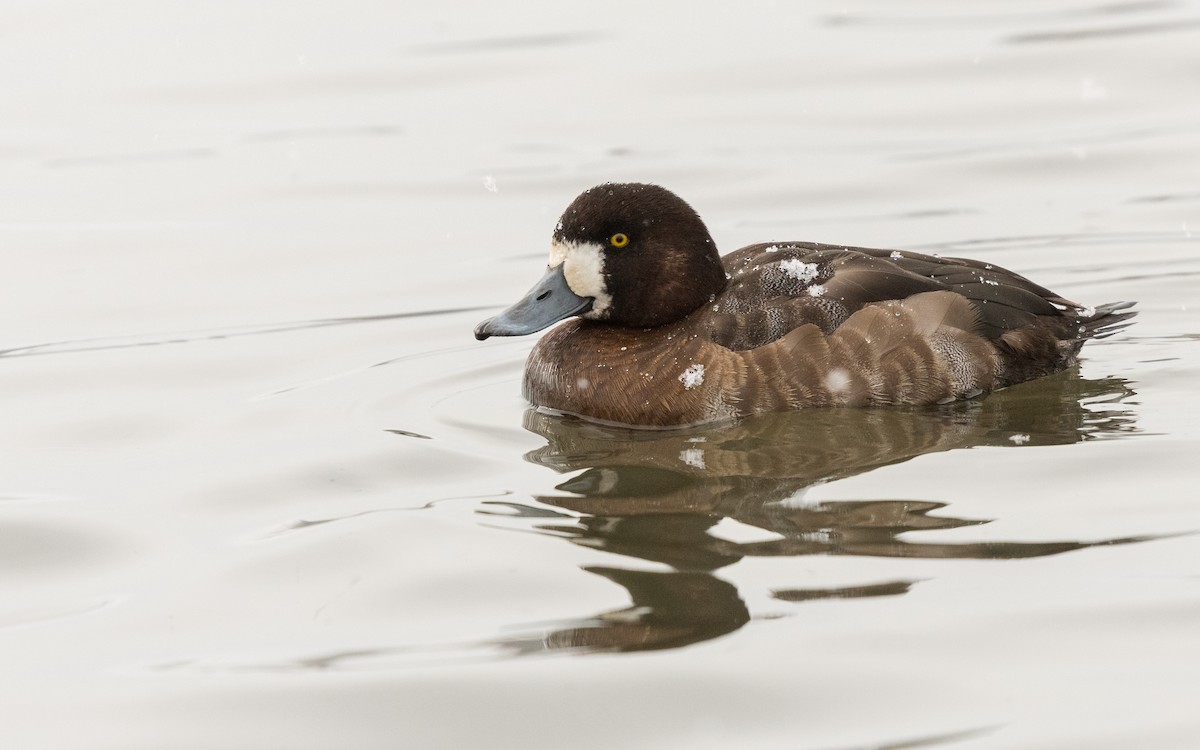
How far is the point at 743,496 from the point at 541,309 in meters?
1.61

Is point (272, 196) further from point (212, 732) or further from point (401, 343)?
point (212, 732)

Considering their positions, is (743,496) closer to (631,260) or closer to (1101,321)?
(631,260)

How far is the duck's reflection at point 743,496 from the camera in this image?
4613 millimetres

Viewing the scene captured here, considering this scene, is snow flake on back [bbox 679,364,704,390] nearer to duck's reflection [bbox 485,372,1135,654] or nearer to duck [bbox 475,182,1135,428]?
duck [bbox 475,182,1135,428]

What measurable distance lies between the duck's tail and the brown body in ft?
0.40

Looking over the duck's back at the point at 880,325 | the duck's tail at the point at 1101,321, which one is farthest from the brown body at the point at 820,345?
the duck's tail at the point at 1101,321

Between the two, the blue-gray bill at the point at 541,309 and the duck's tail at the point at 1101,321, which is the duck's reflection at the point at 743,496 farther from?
the blue-gray bill at the point at 541,309

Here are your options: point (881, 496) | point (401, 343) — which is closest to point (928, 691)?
point (881, 496)

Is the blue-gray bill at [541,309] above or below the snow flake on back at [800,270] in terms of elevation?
below

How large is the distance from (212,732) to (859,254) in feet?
11.7

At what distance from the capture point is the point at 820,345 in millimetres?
6480

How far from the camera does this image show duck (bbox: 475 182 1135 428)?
649 centimetres

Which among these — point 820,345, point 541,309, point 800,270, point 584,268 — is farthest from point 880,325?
point 541,309

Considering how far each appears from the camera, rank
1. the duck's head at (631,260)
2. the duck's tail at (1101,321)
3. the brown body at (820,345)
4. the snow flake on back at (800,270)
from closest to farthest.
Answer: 1. the brown body at (820,345)
2. the snow flake on back at (800,270)
3. the duck's head at (631,260)
4. the duck's tail at (1101,321)
